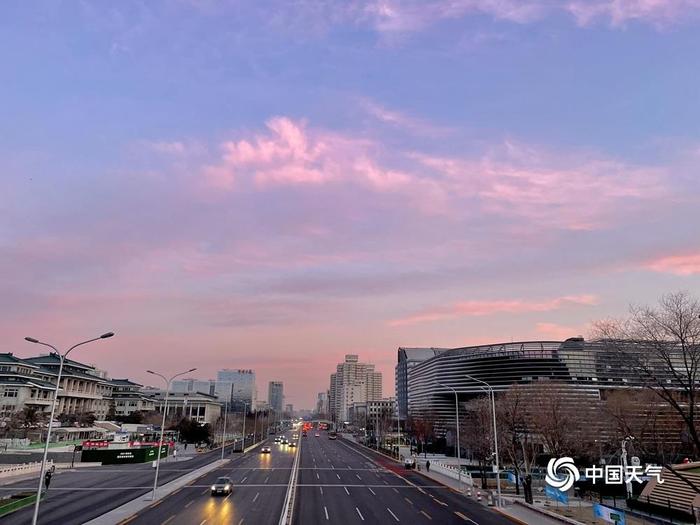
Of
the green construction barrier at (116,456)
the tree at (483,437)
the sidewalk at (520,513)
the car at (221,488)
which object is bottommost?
the green construction barrier at (116,456)

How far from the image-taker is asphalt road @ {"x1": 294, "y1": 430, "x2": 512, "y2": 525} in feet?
110

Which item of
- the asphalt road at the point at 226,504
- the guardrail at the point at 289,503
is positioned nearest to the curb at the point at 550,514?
the guardrail at the point at 289,503

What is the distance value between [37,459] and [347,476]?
4827cm

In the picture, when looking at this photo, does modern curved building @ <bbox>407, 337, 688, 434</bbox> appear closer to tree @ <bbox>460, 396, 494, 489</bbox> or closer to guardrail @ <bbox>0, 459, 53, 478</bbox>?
tree @ <bbox>460, 396, 494, 489</bbox>

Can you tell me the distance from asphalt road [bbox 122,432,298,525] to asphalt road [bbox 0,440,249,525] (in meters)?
3.88

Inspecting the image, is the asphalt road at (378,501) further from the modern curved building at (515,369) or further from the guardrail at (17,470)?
the modern curved building at (515,369)

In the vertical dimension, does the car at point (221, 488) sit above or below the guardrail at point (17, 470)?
above

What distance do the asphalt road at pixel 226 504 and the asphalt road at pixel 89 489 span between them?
3876mm

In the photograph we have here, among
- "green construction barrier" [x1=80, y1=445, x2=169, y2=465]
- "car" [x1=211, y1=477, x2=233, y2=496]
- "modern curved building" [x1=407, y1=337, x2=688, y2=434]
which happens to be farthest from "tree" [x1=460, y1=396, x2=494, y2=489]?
"green construction barrier" [x1=80, y1=445, x2=169, y2=465]

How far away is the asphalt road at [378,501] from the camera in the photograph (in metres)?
33.6

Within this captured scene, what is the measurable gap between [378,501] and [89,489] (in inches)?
1140

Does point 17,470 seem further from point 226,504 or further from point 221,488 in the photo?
point 226,504

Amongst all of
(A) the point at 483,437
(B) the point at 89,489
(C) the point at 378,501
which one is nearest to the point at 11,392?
(B) the point at 89,489

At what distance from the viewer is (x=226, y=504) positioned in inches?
1494
